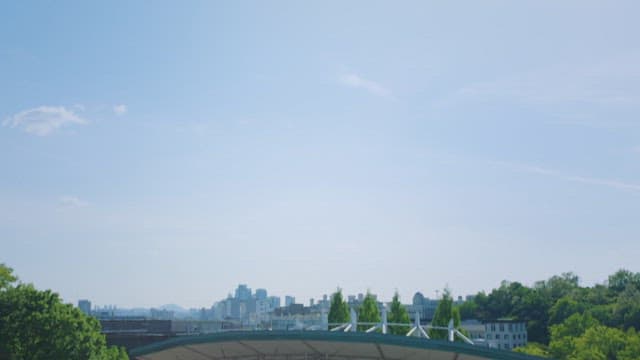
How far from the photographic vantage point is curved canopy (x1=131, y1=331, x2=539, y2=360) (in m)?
18.7

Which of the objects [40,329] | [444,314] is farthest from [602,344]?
[40,329]

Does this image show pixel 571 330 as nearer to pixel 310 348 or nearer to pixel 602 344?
pixel 602 344

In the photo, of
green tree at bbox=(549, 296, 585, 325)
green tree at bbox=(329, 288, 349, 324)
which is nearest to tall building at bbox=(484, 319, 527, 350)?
green tree at bbox=(549, 296, 585, 325)

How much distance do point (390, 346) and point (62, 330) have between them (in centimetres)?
2150

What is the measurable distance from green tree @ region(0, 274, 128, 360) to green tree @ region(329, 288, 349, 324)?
784 inches

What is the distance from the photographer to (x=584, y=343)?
59.0 m

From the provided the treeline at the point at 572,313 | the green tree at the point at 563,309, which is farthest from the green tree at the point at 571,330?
the green tree at the point at 563,309

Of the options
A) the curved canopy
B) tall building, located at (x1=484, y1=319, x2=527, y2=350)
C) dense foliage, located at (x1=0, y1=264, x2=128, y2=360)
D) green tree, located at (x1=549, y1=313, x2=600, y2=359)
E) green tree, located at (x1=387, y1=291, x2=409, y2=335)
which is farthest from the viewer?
tall building, located at (x1=484, y1=319, x2=527, y2=350)

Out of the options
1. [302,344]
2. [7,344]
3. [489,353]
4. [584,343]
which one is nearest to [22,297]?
[7,344]

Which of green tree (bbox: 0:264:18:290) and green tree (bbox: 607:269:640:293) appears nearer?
green tree (bbox: 0:264:18:290)

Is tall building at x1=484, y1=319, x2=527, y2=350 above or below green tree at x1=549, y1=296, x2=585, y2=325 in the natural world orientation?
below

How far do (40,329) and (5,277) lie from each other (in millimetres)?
4959

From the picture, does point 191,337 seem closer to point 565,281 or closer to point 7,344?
point 7,344

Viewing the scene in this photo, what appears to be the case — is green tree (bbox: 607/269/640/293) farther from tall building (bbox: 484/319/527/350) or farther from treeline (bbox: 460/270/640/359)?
tall building (bbox: 484/319/527/350)
